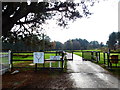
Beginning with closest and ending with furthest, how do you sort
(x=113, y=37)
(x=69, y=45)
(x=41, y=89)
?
(x=41, y=89) → (x=113, y=37) → (x=69, y=45)

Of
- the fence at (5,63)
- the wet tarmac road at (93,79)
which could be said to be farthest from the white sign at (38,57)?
the wet tarmac road at (93,79)

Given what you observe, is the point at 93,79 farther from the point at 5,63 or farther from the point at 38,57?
the point at 5,63

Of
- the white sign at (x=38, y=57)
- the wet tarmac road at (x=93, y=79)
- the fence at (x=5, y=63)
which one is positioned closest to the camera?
the wet tarmac road at (x=93, y=79)

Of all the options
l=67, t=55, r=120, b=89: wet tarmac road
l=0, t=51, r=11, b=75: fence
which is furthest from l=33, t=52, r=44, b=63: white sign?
l=67, t=55, r=120, b=89: wet tarmac road

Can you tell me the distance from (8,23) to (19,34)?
5273 mm

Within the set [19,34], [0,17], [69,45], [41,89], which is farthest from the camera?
[69,45]

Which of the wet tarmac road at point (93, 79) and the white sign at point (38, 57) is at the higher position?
the white sign at point (38, 57)

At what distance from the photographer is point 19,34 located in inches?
551

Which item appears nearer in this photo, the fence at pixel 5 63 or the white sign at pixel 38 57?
the fence at pixel 5 63

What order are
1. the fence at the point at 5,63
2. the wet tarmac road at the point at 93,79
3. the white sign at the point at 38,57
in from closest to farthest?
1. the wet tarmac road at the point at 93,79
2. the fence at the point at 5,63
3. the white sign at the point at 38,57

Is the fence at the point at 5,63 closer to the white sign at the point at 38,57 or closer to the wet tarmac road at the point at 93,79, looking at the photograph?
the white sign at the point at 38,57

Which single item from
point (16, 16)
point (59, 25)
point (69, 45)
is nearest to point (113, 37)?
point (69, 45)

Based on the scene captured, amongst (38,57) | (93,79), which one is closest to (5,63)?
(38,57)

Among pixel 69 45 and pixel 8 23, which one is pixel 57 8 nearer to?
pixel 8 23
